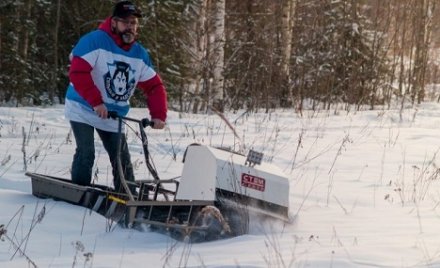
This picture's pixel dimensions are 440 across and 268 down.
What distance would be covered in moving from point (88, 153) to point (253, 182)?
1660mm

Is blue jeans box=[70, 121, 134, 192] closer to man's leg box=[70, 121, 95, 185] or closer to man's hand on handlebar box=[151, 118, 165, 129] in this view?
man's leg box=[70, 121, 95, 185]

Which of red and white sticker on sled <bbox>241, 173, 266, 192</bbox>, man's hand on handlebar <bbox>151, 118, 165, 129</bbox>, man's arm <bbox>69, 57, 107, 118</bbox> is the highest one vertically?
man's arm <bbox>69, 57, 107, 118</bbox>

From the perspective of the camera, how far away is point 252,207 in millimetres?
5711

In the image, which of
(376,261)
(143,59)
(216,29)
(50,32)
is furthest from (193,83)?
(376,261)

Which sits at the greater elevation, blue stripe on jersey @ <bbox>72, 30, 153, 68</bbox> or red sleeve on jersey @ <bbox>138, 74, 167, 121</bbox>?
blue stripe on jersey @ <bbox>72, 30, 153, 68</bbox>

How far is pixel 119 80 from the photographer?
6648 millimetres

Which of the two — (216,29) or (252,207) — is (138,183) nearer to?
(252,207)

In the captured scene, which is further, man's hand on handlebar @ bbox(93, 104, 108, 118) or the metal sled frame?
man's hand on handlebar @ bbox(93, 104, 108, 118)

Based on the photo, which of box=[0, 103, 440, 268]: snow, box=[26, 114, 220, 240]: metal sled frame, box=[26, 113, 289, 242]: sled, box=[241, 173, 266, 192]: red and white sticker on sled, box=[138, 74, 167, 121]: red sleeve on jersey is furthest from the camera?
box=[138, 74, 167, 121]: red sleeve on jersey

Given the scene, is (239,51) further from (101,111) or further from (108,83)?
(101,111)

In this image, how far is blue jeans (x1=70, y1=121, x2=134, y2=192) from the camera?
6684 millimetres

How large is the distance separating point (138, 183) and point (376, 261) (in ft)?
7.93

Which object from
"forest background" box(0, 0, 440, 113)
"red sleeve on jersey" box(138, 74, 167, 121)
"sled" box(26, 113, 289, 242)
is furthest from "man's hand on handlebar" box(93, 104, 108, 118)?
"forest background" box(0, 0, 440, 113)

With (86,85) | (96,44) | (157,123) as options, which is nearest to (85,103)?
(86,85)
